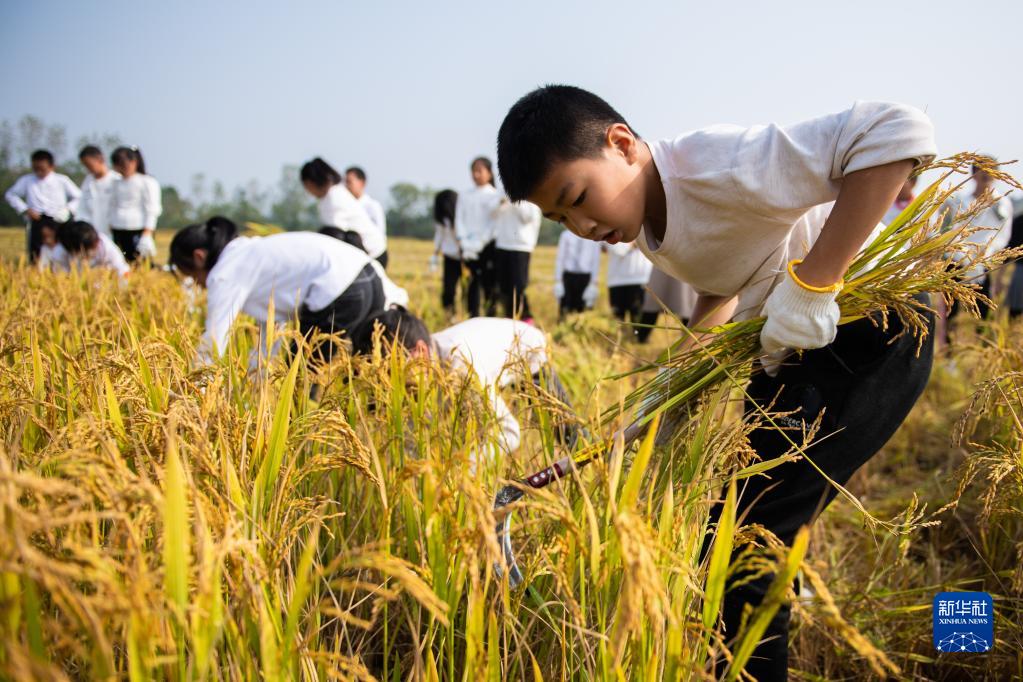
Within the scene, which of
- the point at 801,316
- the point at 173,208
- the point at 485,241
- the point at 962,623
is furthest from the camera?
the point at 173,208

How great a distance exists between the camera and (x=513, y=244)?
5.99 metres

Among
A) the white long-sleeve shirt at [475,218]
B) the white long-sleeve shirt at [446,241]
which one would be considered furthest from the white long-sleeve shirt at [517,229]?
the white long-sleeve shirt at [446,241]

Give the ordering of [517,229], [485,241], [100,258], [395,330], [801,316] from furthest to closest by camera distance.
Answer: [485,241] → [517,229] → [100,258] → [395,330] → [801,316]

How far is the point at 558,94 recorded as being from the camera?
1.50m

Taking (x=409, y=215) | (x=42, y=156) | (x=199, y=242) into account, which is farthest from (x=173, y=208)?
(x=199, y=242)

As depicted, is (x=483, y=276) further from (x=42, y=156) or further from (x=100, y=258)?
(x=42, y=156)

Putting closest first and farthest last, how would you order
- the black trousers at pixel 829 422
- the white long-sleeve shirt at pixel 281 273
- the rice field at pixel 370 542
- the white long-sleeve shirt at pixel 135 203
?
the rice field at pixel 370 542 < the black trousers at pixel 829 422 < the white long-sleeve shirt at pixel 281 273 < the white long-sleeve shirt at pixel 135 203

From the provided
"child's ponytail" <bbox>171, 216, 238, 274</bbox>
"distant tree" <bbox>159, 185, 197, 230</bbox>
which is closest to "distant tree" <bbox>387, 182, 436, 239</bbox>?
"distant tree" <bbox>159, 185, 197, 230</bbox>

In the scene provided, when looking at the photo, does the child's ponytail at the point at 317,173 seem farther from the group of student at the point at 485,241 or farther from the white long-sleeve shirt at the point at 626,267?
the white long-sleeve shirt at the point at 626,267

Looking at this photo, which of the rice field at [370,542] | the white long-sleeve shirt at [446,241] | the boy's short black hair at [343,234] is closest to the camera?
the rice field at [370,542]

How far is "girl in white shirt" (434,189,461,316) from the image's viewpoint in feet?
21.7

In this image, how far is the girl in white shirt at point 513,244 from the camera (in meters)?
5.91

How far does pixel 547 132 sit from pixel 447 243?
5.50 metres

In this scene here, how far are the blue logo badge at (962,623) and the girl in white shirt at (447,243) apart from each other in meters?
5.33
